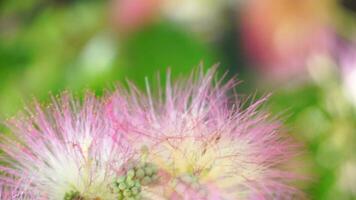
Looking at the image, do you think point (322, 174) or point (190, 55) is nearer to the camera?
point (322, 174)

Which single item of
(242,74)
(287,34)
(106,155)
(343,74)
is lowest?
(106,155)

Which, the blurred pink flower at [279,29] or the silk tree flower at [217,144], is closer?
the silk tree flower at [217,144]

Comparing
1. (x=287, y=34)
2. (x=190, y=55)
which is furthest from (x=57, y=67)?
(x=287, y=34)

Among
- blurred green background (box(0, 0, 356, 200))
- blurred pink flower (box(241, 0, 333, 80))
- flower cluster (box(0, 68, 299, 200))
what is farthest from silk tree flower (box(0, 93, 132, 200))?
blurred pink flower (box(241, 0, 333, 80))

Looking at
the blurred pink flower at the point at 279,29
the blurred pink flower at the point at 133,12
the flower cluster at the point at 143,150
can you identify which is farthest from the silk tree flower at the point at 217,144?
the blurred pink flower at the point at 279,29

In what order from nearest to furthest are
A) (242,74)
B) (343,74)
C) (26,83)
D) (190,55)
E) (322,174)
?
(322,174) < (343,74) < (190,55) < (26,83) < (242,74)

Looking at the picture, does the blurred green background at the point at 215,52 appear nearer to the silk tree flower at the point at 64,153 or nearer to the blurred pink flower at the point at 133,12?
the blurred pink flower at the point at 133,12

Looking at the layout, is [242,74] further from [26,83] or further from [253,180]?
[253,180]

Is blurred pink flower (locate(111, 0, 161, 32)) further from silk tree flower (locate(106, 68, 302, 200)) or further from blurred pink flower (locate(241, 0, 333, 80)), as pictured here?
silk tree flower (locate(106, 68, 302, 200))
